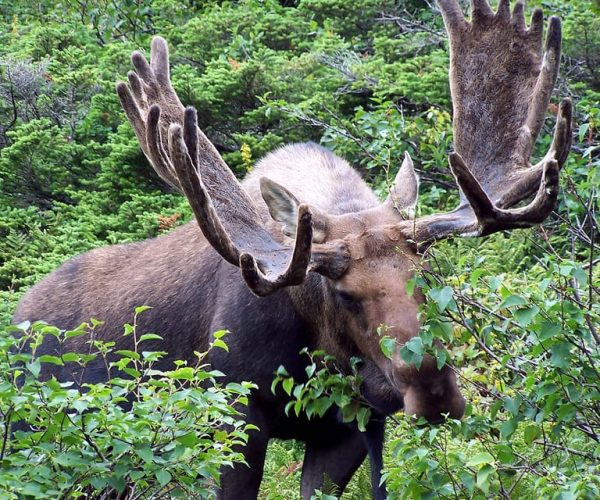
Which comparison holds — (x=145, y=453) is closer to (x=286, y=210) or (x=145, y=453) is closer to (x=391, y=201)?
(x=286, y=210)

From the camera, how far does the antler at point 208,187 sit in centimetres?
541

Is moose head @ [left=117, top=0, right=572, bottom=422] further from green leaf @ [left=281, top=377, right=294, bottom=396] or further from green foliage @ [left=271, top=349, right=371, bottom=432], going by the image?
green leaf @ [left=281, top=377, right=294, bottom=396]

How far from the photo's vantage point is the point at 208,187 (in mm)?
6234

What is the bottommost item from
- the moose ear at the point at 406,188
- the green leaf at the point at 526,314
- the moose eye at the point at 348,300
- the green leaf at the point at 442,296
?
the moose eye at the point at 348,300

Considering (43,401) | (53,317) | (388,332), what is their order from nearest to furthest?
(43,401) < (388,332) < (53,317)

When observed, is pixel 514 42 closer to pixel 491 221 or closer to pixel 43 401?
pixel 491 221


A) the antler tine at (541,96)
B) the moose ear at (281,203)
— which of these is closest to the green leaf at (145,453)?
the moose ear at (281,203)

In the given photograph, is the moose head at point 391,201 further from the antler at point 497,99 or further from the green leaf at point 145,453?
the green leaf at point 145,453

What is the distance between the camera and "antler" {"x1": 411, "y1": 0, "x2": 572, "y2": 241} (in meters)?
5.98

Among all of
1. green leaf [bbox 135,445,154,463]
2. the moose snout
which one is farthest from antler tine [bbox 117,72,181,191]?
green leaf [bbox 135,445,154,463]

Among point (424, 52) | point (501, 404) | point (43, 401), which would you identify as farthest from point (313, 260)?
point (424, 52)

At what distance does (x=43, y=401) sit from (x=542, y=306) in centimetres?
187

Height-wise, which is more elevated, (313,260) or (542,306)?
(542,306)

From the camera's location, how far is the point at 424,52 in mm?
11719
